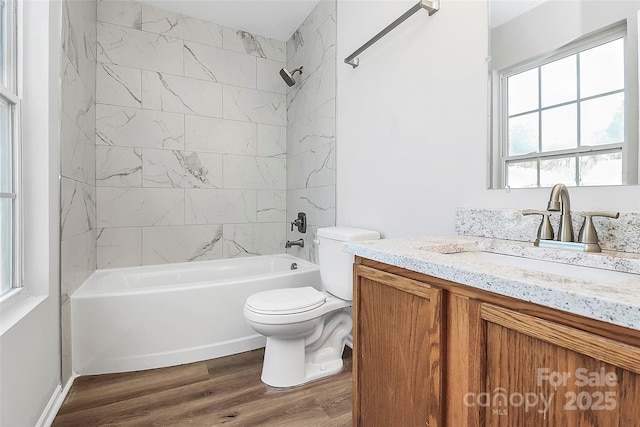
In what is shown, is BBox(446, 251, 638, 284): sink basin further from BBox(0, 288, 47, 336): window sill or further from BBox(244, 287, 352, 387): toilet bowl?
BBox(0, 288, 47, 336): window sill

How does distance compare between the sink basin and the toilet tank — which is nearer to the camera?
the sink basin

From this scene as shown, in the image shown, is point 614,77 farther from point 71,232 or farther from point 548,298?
point 71,232

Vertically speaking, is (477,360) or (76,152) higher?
(76,152)

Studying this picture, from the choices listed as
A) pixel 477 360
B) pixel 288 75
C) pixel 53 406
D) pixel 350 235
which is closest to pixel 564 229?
pixel 477 360

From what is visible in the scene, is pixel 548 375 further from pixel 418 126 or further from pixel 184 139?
pixel 184 139

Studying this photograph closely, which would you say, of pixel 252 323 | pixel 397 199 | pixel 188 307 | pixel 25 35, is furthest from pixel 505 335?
pixel 25 35

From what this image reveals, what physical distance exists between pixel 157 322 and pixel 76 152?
1.13 meters

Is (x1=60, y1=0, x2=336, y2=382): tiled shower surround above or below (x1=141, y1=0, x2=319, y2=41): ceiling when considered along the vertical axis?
below

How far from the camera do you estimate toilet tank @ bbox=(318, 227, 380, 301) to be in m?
1.85

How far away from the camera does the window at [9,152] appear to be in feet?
4.15

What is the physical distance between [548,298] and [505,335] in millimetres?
138

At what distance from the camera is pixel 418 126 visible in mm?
1645

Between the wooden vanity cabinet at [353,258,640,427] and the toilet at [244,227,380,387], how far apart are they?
2.12 feet

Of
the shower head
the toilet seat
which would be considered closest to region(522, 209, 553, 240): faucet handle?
the toilet seat
